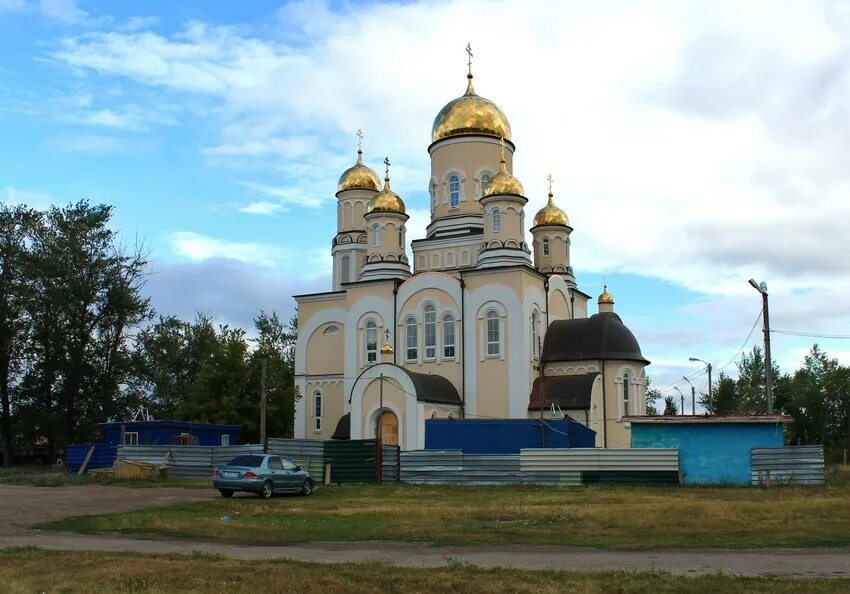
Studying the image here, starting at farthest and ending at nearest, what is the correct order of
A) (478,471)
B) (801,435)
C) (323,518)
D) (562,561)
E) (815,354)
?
(815,354)
(801,435)
(478,471)
(323,518)
(562,561)

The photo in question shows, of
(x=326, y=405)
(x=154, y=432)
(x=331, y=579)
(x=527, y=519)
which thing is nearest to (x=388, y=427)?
(x=326, y=405)

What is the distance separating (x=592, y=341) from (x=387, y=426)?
9270 millimetres

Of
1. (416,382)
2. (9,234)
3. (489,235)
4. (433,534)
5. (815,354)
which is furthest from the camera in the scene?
(815,354)

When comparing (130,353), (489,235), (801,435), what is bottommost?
(801,435)

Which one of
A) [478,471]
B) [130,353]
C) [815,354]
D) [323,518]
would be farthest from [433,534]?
[815,354]

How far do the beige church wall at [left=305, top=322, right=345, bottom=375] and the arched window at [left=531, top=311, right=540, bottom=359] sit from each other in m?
9.32

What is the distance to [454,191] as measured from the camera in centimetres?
4306

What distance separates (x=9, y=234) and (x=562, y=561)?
4251 cm

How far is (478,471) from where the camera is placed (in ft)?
84.9

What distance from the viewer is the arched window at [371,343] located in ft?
131

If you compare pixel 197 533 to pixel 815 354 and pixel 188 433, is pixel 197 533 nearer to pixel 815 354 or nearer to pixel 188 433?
pixel 188 433

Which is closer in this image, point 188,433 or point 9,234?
point 188,433

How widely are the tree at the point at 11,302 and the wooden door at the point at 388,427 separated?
803 inches

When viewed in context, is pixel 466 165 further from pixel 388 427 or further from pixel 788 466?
pixel 788 466
